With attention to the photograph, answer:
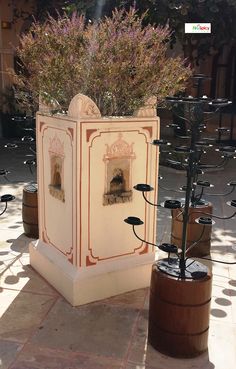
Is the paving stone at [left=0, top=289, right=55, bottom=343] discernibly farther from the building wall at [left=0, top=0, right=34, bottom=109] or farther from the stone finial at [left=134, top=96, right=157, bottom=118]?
the building wall at [left=0, top=0, right=34, bottom=109]

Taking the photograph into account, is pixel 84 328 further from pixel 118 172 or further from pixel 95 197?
pixel 118 172

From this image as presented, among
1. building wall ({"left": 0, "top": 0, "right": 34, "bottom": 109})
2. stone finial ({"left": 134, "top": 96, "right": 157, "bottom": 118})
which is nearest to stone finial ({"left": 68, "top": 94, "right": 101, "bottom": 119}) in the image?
stone finial ({"left": 134, "top": 96, "right": 157, "bottom": 118})

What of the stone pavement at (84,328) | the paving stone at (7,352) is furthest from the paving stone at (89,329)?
the paving stone at (7,352)

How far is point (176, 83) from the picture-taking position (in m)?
3.69

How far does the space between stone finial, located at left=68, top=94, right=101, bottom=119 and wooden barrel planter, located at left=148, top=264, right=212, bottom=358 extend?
1.24 meters

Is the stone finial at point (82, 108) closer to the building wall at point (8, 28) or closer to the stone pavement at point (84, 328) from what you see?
the stone pavement at point (84, 328)

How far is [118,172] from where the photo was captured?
3.65 meters

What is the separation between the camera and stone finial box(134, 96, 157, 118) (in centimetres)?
358

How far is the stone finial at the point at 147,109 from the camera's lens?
3.58 m

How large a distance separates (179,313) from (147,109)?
5.42 feet

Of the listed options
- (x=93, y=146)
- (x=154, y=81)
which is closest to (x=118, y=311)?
(x=93, y=146)

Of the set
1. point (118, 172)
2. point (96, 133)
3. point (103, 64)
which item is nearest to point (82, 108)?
point (96, 133)

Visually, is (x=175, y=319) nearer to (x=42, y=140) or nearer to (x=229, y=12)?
(x=42, y=140)

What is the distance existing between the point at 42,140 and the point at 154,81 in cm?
114
